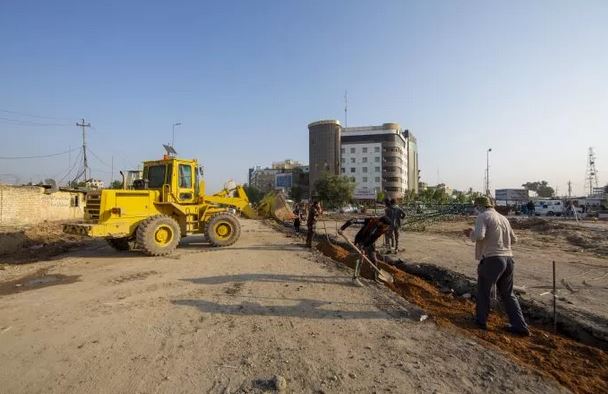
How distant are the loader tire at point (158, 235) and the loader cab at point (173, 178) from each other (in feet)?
3.55

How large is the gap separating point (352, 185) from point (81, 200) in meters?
42.4

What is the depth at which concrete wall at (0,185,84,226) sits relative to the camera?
62.2 feet

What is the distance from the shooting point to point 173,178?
11977 millimetres

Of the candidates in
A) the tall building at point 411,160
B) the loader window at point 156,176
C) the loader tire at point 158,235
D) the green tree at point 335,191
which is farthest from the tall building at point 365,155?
the loader tire at point 158,235

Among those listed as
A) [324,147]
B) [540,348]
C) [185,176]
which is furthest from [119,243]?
[324,147]

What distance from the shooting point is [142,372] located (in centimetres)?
379

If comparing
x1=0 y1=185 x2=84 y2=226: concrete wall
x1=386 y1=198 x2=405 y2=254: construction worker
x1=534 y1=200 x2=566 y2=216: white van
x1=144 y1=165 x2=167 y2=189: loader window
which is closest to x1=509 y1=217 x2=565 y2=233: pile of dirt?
x1=386 y1=198 x2=405 y2=254: construction worker

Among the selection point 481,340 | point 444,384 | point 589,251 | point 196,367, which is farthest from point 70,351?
point 589,251

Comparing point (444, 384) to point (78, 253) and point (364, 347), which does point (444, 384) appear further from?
point (78, 253)

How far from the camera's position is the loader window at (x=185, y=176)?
12.3m

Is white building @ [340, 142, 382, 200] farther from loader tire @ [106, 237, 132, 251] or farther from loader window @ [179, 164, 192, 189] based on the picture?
loader tire @ [106, 237, 132, 251]

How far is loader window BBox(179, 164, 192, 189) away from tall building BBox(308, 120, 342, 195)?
261 feet

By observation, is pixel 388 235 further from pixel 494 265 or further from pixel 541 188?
pixel 541 188

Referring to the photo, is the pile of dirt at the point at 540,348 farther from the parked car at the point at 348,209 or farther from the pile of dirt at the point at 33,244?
the parked car at the point at 348,209
